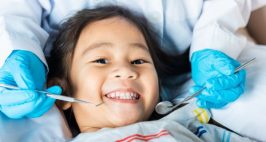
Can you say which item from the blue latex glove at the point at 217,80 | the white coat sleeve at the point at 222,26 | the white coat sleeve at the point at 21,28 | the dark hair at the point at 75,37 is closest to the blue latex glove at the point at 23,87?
the white coat sleeve at the point at 21,28

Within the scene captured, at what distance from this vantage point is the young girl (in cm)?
115

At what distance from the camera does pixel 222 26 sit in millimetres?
1451

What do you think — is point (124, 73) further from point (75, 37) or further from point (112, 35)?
point (75, 37)

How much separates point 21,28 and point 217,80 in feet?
2.22

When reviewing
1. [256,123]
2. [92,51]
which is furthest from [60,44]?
[256,123]

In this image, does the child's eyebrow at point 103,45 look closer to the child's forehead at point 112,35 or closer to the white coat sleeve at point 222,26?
the child's forehead at point 112,35

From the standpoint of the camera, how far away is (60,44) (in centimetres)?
140

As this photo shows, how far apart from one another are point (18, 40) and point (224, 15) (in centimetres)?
77

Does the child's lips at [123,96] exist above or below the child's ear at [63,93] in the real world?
above

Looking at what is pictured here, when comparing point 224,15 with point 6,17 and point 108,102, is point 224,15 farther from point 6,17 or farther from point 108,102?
point 6,17

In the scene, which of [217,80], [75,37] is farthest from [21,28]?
[217,80]

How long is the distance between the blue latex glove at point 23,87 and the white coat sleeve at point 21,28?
43 mm

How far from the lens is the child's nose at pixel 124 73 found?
3.84 ft

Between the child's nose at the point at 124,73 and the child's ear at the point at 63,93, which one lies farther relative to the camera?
the child's ear at the point at 63,93
